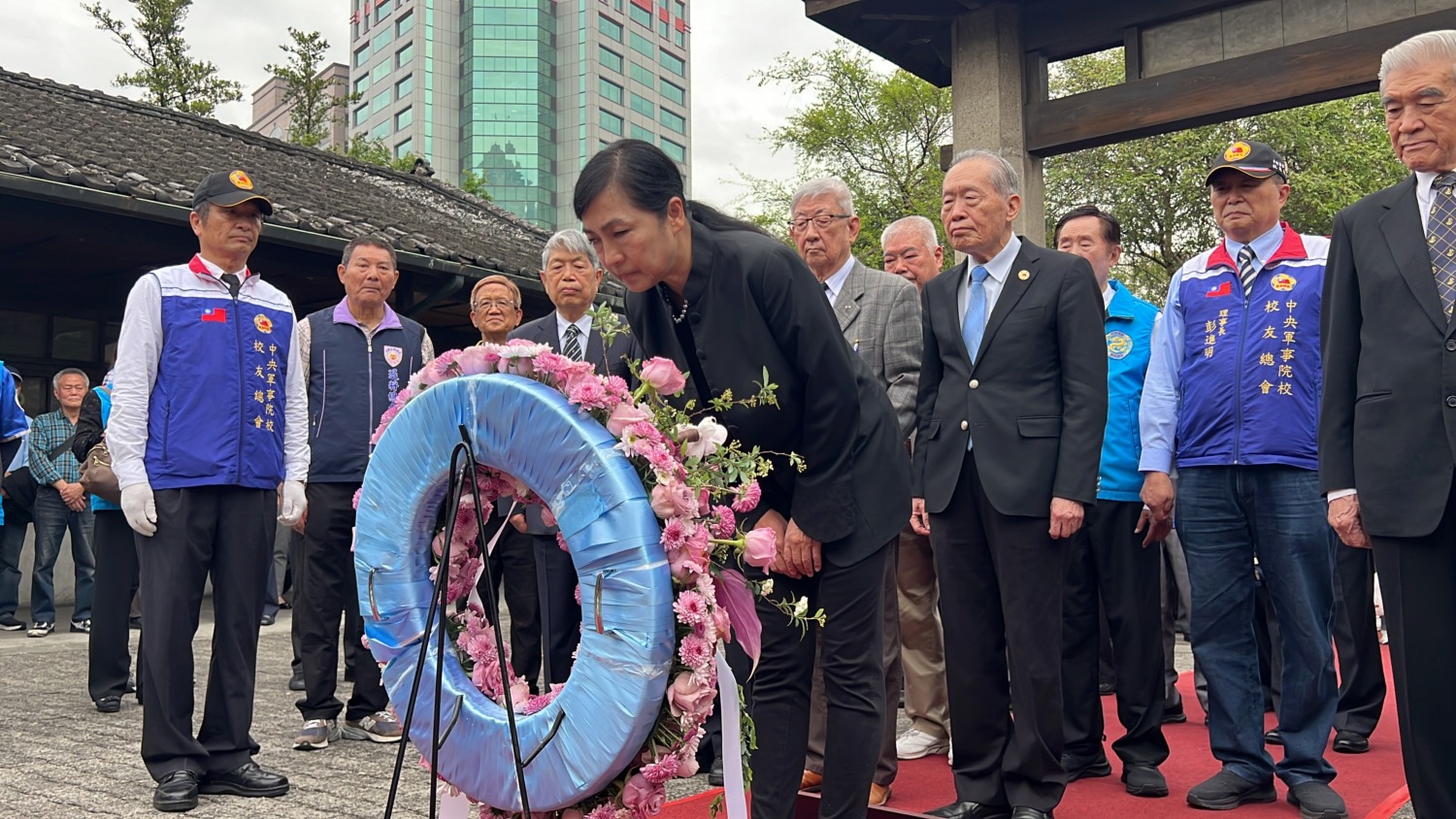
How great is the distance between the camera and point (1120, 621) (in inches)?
167

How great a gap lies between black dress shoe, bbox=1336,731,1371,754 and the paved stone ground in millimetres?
987

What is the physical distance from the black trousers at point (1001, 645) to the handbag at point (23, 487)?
27.1ft

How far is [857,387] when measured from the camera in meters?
2.93

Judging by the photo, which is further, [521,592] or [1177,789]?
[521,592]

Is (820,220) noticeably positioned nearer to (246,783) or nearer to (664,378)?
(664,378)

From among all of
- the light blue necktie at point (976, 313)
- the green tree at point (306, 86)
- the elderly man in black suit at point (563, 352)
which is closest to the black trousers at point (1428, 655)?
the light blue necktie at point (976, 313)

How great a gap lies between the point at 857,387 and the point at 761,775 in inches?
38.2

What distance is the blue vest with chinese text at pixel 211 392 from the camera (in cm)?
401

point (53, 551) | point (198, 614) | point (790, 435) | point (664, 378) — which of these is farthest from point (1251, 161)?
point (53, 551)

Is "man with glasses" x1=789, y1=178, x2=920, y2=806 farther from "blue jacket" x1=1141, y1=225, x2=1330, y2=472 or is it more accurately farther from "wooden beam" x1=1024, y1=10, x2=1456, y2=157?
"wooden beam" x1=1024, y1=10, x2=1456, y2=157

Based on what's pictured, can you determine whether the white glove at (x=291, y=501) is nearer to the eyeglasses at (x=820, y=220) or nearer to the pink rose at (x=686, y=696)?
the eyeglasses at (x=820, y=220)

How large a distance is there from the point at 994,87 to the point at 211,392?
570 cm

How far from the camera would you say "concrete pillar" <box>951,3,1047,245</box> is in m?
7.99

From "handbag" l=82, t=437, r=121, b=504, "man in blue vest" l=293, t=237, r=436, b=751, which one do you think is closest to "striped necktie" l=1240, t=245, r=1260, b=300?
"man in blue vest" l=293, t=237, r=436, b=751
